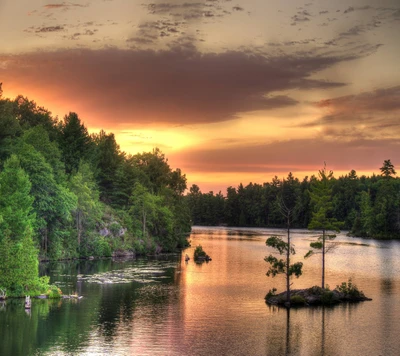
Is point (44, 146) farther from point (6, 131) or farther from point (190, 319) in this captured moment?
point (190, 319)

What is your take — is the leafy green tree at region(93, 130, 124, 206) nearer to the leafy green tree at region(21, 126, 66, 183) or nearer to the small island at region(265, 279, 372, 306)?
the leafy green tree at region(21, 126, 66, 183)

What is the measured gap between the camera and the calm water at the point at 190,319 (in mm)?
50281

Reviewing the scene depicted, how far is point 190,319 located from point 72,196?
194ft

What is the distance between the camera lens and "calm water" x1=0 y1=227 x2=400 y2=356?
50.3 meters

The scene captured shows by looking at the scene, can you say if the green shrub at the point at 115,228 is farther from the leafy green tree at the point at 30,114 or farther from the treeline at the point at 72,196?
the leafy green tree at the point at 30,114

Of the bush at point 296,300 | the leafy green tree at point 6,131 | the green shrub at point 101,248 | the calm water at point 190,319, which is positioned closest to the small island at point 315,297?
the bush at point 296,300

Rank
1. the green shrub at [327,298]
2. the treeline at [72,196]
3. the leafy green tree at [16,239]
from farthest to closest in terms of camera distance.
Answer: the treeline at [72,196]
the green shrub at [327,298]
the leafy green tree at [16,239]

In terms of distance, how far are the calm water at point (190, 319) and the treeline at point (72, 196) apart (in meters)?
12.7

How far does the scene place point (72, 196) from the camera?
113 m

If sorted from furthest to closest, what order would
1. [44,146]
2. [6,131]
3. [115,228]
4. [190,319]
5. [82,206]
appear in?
1. [115,228]
2. [82,206]
3. [44,146]
4. [6,131]
5. [190,319]

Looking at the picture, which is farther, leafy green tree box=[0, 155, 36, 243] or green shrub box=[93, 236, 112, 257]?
green shrub box=[93, 236, 112, 257]

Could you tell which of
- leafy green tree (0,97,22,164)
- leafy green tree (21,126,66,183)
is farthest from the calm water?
leafy green tree (21,126,66,183)

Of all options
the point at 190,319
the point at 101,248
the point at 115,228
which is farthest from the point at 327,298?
the point at 115,228

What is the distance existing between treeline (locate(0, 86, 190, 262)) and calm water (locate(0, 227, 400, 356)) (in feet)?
41.7
